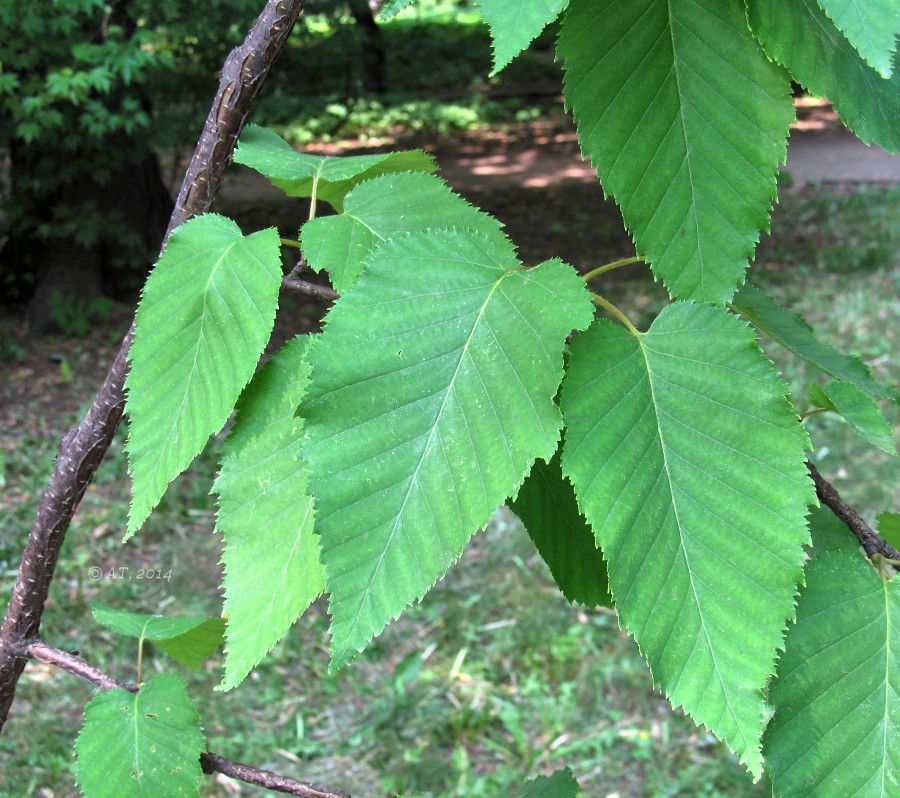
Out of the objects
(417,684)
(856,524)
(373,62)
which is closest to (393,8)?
(856,524)

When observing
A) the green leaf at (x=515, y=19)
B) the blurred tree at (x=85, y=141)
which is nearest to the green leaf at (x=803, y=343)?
the green leaf at (x=515, y=19)

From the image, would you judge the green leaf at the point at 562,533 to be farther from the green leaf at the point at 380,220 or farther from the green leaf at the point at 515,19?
the green leaf at the point at 515,19

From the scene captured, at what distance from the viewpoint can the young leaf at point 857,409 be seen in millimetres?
733

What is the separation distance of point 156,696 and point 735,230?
0.70m

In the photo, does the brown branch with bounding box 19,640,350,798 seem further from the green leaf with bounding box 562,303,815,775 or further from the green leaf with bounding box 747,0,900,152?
the green leaf with bounding box 747,0,900,152

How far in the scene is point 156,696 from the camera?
2.97 feet

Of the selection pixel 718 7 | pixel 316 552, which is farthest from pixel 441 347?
pixel 718 7

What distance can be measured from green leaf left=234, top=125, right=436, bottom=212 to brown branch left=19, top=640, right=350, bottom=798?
20.0 inches

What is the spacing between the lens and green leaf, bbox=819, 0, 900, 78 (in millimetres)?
587

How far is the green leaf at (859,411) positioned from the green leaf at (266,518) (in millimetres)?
428

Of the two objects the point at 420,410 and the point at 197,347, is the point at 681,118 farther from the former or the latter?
the point at 197,347

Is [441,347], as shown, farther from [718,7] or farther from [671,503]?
[718,7]

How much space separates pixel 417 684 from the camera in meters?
3.43

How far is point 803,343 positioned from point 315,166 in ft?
1.57
